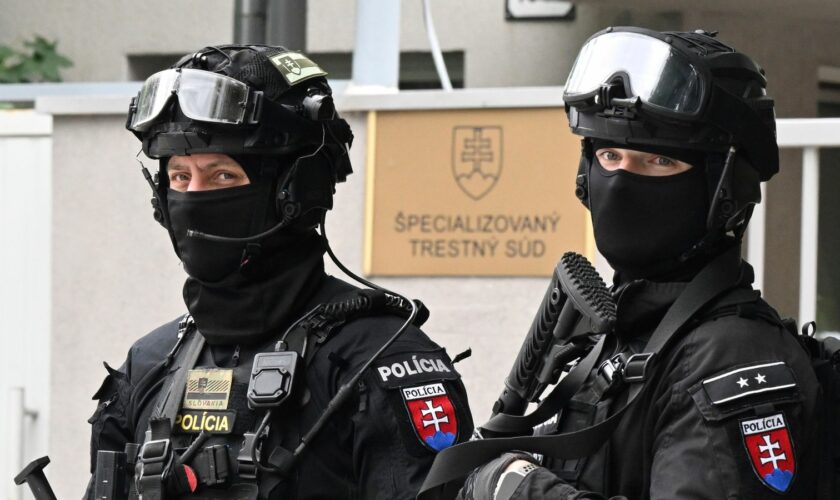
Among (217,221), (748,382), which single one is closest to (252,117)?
(217,221)

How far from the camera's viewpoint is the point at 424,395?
325 cm

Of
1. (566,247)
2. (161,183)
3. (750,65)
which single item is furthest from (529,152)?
(750,65)

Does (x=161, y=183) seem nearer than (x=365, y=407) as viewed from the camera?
No

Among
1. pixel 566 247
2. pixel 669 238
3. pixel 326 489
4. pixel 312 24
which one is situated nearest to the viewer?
pixel 669 238

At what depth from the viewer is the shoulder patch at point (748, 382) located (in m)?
2.61

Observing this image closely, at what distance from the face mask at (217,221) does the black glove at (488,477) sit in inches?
37.4

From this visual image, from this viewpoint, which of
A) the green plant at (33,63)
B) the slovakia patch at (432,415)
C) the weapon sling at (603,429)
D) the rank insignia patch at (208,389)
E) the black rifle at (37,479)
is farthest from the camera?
Answer: the green plant at (33,63)

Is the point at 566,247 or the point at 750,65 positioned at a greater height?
the point at 750,65

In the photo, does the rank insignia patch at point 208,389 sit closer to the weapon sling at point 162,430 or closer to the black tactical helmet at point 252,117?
the weapon sling at point 162,430

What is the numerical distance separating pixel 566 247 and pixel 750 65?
9.71 feet

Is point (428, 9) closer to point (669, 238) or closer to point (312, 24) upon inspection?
point (312, 24)

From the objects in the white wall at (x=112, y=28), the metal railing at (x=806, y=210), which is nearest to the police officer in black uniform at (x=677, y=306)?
the metal railing at (x=806, y=210)

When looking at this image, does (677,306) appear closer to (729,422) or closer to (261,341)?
(729,422)

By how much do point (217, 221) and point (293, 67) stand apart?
43 cm
